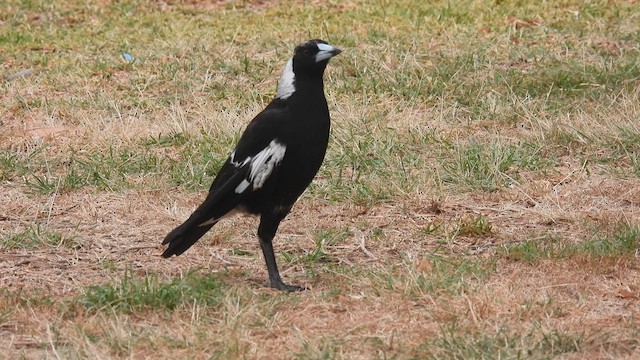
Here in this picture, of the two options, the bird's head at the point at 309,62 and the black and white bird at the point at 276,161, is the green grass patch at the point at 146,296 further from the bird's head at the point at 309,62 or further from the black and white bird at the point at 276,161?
the bird's head at the point at 309,62

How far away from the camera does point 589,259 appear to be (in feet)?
17.0

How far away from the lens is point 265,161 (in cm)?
498

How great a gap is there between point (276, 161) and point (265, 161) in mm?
47

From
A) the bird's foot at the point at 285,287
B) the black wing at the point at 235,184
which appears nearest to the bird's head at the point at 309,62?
the black wing at the point at 235,184

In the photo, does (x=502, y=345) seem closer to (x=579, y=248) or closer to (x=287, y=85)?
(x=579, y=248)

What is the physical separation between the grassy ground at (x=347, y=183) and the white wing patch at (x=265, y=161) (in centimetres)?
48

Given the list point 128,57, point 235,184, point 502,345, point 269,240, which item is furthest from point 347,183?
point 128,57

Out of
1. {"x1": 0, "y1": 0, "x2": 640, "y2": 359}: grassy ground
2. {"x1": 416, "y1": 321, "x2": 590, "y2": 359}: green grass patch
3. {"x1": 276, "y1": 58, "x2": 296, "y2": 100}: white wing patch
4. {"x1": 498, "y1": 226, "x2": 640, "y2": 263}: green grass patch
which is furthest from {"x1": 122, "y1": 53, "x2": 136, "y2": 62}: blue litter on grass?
{"x1": 416, "y1": 321, "x2": 590, "y2": 359}: green grass patch

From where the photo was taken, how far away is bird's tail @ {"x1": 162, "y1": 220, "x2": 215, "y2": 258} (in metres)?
5.09

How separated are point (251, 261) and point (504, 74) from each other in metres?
3.55

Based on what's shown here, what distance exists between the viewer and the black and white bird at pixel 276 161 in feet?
16.4

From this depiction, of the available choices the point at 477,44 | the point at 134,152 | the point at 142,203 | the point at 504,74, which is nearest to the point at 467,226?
the point at 142,203

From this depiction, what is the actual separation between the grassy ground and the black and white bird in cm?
23

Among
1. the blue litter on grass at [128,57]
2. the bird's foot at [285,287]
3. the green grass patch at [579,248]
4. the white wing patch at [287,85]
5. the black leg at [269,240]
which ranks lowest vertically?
the blue litter on grass at [128,57]
